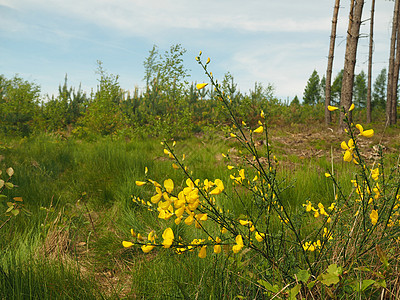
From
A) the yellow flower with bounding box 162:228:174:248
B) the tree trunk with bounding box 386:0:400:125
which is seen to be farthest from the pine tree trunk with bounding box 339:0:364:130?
the yellow flower with bounding box 162:228:174:248

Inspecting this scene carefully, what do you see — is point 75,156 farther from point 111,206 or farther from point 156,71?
point 156,71

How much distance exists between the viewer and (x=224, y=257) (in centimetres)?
159

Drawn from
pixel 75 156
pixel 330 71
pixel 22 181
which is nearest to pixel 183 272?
pixel 22 181

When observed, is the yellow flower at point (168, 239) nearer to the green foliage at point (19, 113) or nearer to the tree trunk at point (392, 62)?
the green foliage at point (19, 113)

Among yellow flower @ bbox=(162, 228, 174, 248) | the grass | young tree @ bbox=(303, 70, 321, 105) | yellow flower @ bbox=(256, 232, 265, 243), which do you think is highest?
young tree @ bbox=(303, 70, 321, 105)

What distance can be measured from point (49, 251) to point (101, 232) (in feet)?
1.72

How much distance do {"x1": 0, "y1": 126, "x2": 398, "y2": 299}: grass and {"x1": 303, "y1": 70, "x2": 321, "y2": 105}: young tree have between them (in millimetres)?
36981

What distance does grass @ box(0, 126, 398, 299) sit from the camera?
4.76 ft

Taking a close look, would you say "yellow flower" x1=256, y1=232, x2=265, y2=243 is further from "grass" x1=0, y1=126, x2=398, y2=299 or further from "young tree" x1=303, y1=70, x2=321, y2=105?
"young tree" x1=303, y1=70, x2=321, y2=105

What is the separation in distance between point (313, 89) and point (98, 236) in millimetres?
40689

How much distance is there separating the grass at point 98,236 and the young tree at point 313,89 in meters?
37.0

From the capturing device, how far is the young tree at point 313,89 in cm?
3844

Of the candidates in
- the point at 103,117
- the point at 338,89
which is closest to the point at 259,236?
the point at 103,117

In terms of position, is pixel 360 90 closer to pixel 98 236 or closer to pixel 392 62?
pixel 392 62
